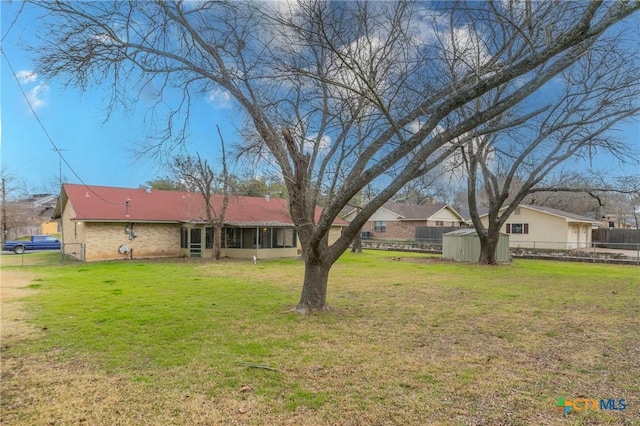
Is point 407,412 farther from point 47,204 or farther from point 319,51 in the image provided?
point 47,204

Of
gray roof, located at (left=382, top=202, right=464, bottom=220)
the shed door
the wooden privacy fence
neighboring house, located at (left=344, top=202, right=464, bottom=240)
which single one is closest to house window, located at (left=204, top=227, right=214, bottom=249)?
the shed door

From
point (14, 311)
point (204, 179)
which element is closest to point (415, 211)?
point (204, 179)

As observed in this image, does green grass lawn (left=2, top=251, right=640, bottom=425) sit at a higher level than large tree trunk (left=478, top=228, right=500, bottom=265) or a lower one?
lower

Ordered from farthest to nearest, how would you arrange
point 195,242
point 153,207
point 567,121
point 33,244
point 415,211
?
point 415,211 < point 33,244 < point 153,207 < point 195,242 < point 567,121

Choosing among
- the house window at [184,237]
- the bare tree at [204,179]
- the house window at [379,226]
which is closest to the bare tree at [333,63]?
the bare tree at [204,179]

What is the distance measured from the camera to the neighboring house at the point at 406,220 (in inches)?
1564

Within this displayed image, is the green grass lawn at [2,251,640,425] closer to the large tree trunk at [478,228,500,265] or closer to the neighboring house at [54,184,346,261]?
the large tree trunk at [478,228,500,265]

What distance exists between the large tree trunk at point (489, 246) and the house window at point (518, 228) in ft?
47.6

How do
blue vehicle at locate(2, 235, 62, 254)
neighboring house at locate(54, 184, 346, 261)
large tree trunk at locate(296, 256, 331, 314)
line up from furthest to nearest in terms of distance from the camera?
blue vehicle at locate(2, 235, 62, 254) → neighboring house at locate(54, 184, 346, 261) → large tree trunk at locate(296, 256, 331, 314)

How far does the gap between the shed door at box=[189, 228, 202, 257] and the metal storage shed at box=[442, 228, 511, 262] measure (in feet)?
47.6

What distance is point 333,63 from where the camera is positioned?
712 cm

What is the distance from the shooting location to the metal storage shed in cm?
2033

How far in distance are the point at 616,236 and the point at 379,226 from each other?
21273 mm

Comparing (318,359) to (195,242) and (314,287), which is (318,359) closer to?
(314,287)
